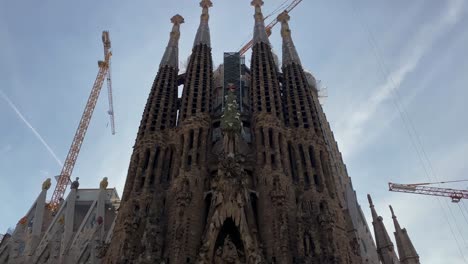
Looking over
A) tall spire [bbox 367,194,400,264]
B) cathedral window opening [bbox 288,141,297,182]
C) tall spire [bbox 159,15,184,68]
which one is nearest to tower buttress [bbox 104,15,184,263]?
tall spire [bbox 159,15,184,68]

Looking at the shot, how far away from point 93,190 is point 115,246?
20.7 metres

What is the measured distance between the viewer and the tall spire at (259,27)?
144ft

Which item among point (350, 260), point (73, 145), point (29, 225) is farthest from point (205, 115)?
point (73, 145)

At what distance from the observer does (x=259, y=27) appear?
150ft

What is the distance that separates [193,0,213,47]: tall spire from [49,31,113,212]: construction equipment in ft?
83.5

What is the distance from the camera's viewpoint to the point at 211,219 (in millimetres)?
24312

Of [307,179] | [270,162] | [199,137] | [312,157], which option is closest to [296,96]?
[312,157]

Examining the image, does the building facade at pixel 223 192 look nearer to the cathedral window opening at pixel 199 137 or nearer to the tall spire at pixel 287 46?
the cathedral window opening at pixel 199 137

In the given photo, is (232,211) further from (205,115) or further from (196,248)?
(205,115)

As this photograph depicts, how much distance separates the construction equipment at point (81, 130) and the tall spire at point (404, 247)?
41496 millimetres

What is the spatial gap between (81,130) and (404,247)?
47.8 meters

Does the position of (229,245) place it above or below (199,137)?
below

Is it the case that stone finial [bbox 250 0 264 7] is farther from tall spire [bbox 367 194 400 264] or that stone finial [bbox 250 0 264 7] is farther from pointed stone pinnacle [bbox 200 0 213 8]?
tall spire [bbox 367 194 400 264]

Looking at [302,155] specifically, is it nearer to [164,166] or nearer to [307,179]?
[307,179]
